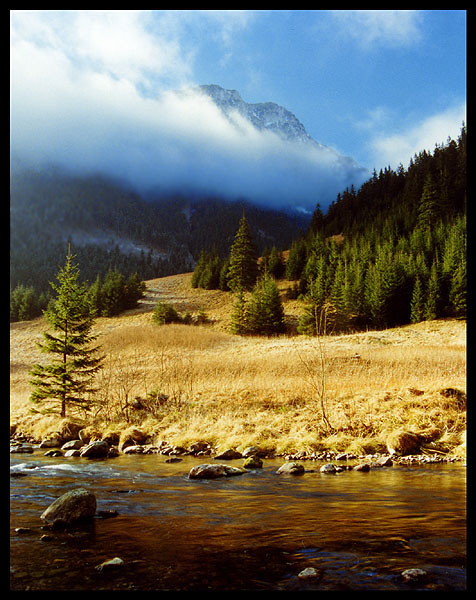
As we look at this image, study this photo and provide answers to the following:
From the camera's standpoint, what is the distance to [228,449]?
1177 centimetres

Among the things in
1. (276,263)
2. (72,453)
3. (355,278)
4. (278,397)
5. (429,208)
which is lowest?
(72,453)

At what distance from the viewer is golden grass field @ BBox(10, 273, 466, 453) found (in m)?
12.6

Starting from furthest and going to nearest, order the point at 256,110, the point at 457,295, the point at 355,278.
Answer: the point at 355,278 < the point at 457,295 < the point at 256,110

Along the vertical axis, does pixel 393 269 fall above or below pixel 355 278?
above

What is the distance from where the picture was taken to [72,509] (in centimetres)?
587

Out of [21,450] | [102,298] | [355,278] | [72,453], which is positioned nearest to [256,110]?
[72,453]

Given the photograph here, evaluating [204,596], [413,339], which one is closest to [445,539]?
[204,596]

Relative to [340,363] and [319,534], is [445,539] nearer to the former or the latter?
[319,534]

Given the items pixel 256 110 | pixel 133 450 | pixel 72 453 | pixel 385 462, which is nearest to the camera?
pixel 256 110

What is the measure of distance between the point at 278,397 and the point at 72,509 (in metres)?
10.8

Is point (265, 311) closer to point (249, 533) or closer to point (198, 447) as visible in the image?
point (198, 447)

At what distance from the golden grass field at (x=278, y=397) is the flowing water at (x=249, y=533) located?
3325mm

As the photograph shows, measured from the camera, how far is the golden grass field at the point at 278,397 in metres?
12.6
